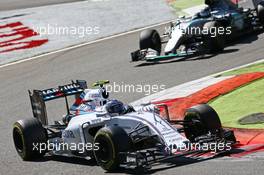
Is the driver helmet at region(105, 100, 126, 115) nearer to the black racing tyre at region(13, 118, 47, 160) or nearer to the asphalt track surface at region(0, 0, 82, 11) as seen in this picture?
the black racing tyre at region(13, 118, 47, 160)

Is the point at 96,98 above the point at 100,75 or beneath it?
above

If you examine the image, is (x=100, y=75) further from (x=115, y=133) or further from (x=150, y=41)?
(x=115, y=133)

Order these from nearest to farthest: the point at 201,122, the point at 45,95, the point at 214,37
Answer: the point at 201,122 → the point at 45,95 → the point at 214,37

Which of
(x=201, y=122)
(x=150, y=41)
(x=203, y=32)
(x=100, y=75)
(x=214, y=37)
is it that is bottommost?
(x=100, y=75)

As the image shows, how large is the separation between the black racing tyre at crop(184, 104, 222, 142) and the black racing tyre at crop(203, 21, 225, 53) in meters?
9.67

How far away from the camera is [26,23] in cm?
3350

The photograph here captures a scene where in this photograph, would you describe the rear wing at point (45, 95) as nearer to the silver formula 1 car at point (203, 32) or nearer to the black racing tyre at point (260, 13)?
the silver formula 1 car at point (203, 32)

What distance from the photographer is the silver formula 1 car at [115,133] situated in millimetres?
11477

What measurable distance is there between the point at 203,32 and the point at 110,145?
11.5m

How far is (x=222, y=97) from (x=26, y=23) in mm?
19096

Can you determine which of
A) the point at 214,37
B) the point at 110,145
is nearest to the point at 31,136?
the point at 110,145

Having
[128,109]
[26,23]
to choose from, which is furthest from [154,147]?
[26,23]

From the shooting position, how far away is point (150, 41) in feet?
77.2

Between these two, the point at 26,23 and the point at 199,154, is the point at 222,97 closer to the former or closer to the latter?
the point at 199,154
